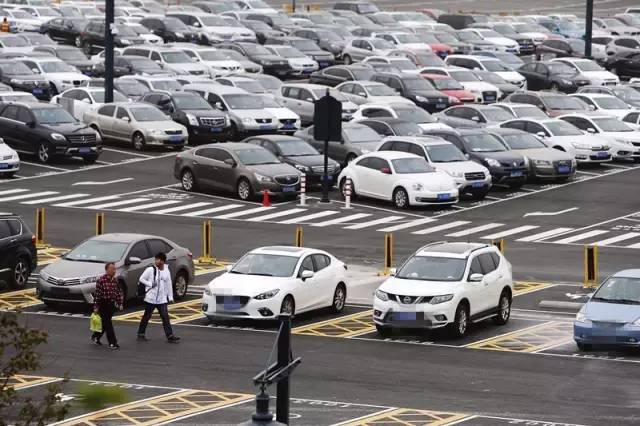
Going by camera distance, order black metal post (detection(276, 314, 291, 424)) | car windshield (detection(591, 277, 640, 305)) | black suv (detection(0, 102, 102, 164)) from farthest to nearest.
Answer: black suv (detection(0, 102, 102, 164))
car windshield (detection(591, 277, 640, 305))
black metal post (detection(276, 314, 291, 424))

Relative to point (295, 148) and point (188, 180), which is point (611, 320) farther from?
point (295, 148)

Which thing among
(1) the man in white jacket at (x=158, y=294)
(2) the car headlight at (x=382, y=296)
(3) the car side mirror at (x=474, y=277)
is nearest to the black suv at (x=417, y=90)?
(3) the car side mirror at (x=474, y=277)

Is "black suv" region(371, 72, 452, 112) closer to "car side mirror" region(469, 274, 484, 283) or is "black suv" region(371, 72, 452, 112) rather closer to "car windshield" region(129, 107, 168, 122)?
"car windshield" region(129, 107, 168, 122)

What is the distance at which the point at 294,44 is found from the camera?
7425cm

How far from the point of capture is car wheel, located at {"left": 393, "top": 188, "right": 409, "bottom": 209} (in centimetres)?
4156

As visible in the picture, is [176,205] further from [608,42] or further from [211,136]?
[608,42]

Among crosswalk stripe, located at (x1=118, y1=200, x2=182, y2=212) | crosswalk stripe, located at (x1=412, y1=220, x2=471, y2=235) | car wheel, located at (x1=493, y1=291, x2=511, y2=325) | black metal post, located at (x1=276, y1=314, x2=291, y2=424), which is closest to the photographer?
black metal post, located at (x1=276, y1=314, x2=291, y2=424)

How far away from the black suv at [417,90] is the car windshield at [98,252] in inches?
1225

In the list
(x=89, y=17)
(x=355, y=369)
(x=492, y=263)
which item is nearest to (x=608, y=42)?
(x=89, y=17)

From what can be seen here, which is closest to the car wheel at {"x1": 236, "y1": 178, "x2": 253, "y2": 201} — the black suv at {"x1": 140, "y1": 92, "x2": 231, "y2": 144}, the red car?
the black suv at {"x1": 140, "y1": 92, "x2": 231, "y2": 144}

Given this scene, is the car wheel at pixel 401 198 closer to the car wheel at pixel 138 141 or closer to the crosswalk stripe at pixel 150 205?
the crosswalk stripe at pixel 150 205

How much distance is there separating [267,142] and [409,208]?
499 centimetres

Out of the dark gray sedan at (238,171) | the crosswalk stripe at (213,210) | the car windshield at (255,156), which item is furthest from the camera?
the car windshield at (255,156)

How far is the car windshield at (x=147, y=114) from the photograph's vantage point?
50.1 meters
